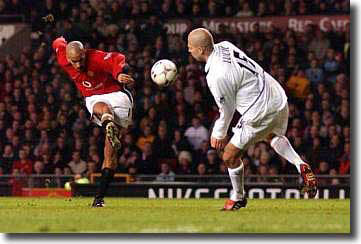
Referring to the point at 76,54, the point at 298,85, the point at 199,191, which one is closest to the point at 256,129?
the point at 76,54

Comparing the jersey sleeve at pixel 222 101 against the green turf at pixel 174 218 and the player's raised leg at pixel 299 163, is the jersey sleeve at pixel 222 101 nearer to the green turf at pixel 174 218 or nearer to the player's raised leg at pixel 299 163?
the green turf at pixel 174 218

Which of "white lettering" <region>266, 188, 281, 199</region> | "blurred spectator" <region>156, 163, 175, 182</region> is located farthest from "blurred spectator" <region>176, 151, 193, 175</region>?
"white lettering" <region>266, 188, 281, 199</region>

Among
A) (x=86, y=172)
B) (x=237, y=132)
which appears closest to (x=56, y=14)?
(x=86, y=172)

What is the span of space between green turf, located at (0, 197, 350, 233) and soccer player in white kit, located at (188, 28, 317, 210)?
0.43m

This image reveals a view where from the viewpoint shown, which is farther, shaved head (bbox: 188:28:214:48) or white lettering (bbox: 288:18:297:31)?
Result: white lettering (bbox: 288:18:297:31)

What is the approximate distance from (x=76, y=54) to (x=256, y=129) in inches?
82.0

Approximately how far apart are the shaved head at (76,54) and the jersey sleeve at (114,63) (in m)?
0.21

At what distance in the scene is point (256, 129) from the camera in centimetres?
909

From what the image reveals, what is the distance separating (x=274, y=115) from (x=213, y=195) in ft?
13.7

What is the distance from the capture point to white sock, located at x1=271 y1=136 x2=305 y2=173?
370 inches

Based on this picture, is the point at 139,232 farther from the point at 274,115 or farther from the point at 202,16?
the point at 202,16

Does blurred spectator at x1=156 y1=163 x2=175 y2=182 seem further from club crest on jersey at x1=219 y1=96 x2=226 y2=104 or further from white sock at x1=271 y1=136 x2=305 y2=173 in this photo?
club crest on jersey at x1=219 y1=96 x2=226 y2=104

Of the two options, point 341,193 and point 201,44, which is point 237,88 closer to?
point 201,44

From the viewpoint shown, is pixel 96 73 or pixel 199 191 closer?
pixel 96 73
